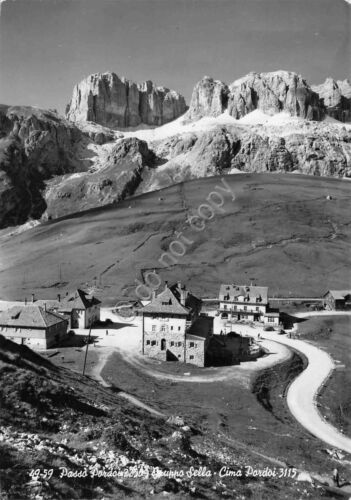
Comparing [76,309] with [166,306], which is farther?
[76,309]

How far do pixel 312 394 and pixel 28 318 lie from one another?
53.5 meters

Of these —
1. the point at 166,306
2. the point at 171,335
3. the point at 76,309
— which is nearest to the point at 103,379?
the point at 171,335

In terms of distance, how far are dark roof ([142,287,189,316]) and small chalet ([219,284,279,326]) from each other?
39580 mm

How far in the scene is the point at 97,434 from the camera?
33219 millimetres

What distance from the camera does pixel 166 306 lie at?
8225 cm

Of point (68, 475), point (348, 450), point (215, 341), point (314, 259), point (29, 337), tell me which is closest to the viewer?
point (68, 475)

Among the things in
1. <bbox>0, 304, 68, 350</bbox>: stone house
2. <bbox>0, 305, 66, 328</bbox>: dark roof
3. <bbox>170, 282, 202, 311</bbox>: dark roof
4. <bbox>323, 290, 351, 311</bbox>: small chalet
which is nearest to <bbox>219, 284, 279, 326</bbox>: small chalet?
<bbox>170, 282, 202, 311</bbox>: dark roof

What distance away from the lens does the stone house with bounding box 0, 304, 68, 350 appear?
83.4m

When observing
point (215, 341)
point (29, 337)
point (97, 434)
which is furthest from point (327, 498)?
point (29, 337)

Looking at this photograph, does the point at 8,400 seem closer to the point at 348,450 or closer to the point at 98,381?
the point at 98,381

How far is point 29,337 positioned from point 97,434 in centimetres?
5507

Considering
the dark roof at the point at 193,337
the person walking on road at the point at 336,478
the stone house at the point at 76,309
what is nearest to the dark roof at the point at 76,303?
the stone house at the point at 76,309

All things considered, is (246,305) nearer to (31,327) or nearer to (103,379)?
(31,327)

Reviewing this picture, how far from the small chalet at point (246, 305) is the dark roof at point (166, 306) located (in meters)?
39.6
